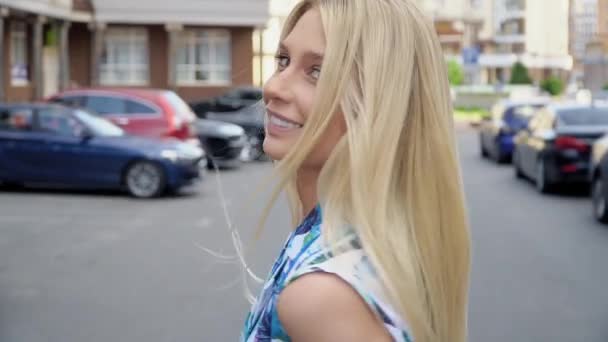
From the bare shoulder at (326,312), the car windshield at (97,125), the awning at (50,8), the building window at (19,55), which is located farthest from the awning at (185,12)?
the bare shoulder at (326,312)

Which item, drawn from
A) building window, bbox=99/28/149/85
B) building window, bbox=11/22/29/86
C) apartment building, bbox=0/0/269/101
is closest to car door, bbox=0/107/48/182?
building window, bbox=11/22/29/86

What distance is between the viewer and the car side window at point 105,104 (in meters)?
22.8

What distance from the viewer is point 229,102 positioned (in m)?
30.6

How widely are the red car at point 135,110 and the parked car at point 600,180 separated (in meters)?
9.39

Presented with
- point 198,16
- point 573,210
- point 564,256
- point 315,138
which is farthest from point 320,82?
point 198,16

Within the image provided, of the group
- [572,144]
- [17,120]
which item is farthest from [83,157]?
[572,144]

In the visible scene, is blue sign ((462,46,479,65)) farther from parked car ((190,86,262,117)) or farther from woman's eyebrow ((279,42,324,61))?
woman's eyebrow ((279,42,324,61))

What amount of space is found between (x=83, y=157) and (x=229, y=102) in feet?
40.2

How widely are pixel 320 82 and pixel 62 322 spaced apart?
277 inches

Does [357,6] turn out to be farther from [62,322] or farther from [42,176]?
[42,176]

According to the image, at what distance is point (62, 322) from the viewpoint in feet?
27.5

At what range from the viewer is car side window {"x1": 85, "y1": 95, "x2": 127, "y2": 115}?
74.7 feet

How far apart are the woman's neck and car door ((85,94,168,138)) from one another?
20885mm

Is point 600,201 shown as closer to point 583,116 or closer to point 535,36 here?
point 583,116
